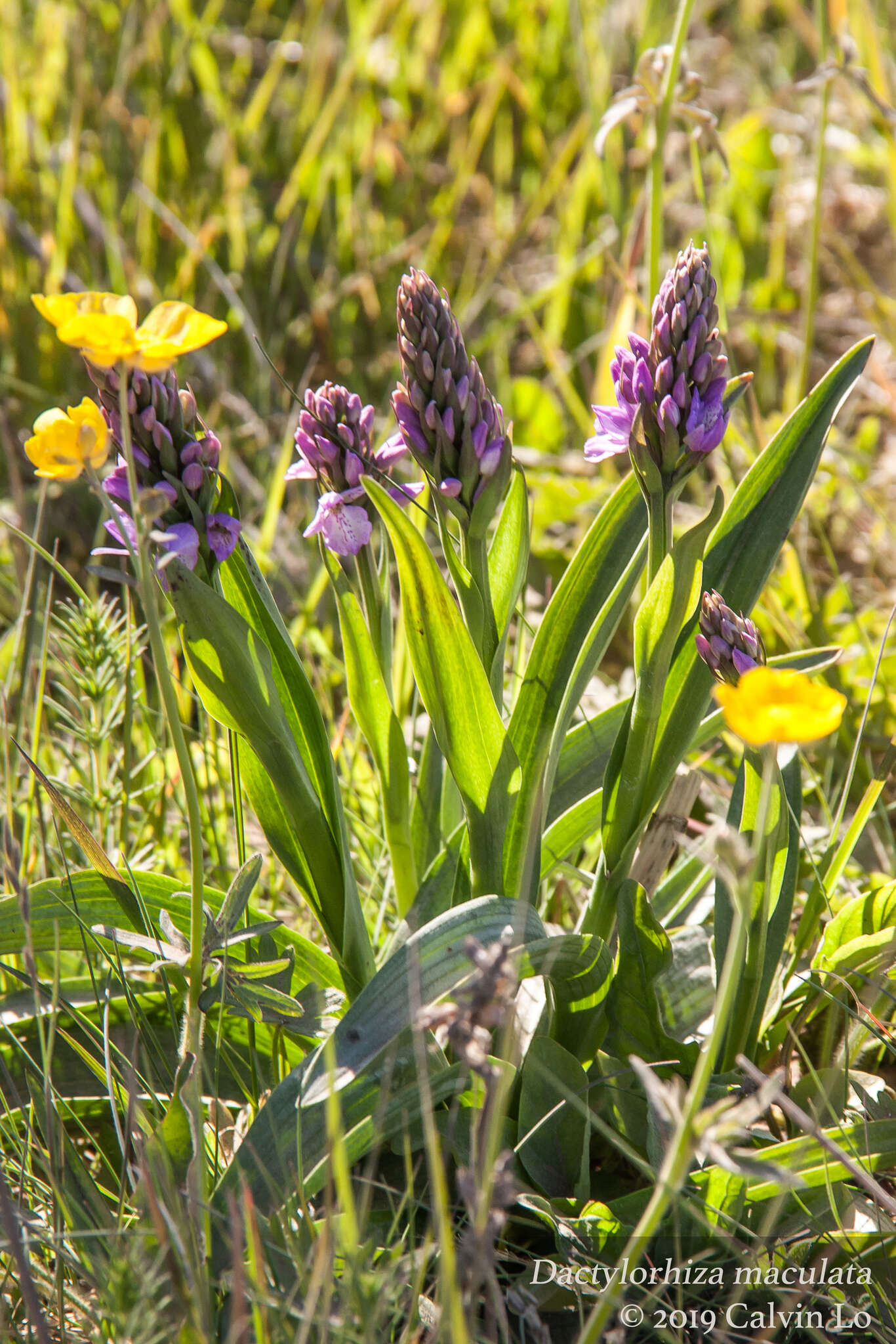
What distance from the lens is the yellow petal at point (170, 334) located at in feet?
2.79

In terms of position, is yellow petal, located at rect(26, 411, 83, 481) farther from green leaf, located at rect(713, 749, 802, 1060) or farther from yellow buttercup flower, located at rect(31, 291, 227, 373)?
green leaf, located at rect(713, 749, 802, 1060)

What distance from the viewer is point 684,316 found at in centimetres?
101

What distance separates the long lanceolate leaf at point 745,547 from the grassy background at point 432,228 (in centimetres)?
78

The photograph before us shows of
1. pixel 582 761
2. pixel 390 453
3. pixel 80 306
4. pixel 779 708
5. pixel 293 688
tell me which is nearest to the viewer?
pixel 779 708

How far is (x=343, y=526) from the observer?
1.14 m

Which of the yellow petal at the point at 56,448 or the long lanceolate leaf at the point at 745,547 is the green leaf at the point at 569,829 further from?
the yellow petal at the point at 56,448

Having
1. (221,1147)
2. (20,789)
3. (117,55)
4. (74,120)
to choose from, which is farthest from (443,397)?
(117,55)

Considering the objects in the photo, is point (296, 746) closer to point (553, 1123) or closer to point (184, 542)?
point (184, 542)

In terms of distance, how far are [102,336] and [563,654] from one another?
0.65 metres

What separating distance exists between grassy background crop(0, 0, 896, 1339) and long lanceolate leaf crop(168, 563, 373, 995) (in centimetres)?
57

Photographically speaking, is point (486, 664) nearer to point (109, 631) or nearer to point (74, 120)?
point (109, 631)

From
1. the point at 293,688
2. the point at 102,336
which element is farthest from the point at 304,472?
the point at 102,336

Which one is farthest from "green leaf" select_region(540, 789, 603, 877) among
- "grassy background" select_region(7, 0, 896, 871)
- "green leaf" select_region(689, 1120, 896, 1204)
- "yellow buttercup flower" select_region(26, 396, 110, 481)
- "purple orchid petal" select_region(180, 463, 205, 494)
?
"grassy background" select_region(7, 0, 896, 871)

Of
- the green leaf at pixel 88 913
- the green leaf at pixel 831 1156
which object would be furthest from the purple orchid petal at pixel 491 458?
the green leaf at pixel 831 1156
